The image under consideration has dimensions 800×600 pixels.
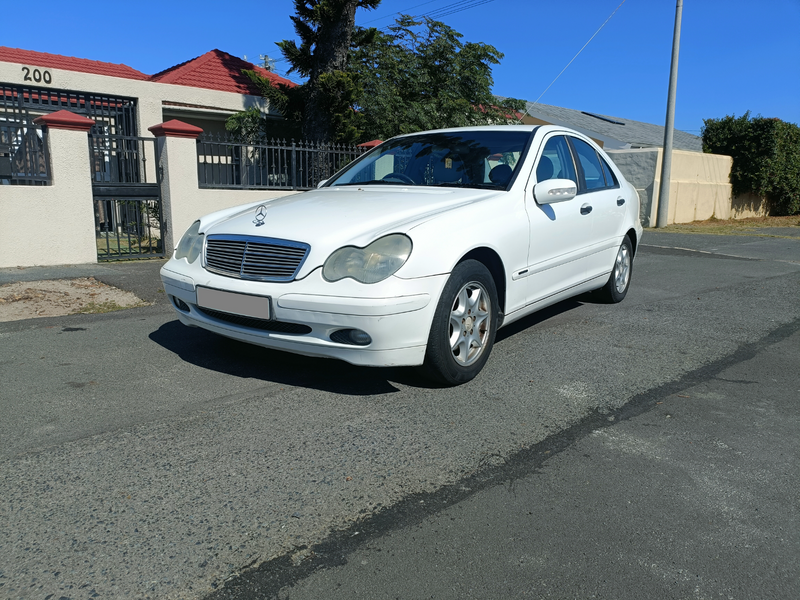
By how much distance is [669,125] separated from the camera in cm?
1750

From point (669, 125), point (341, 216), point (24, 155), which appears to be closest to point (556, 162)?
point (341, 216)

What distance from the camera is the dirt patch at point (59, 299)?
597 centimetres

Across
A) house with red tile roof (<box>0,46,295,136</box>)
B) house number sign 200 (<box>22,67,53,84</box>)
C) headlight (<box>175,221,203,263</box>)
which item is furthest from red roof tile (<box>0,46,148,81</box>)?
headlight (<box>175,221,203,263</box>)

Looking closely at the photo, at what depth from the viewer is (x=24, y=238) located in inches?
336

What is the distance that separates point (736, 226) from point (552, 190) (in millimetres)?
17567

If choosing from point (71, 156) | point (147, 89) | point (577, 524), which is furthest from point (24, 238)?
point (577, 524)

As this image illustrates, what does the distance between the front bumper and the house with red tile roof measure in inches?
353

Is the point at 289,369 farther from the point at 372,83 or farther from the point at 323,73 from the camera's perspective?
the point at 372,83

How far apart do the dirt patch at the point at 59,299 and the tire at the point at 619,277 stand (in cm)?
456

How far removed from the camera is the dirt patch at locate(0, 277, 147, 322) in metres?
5.97

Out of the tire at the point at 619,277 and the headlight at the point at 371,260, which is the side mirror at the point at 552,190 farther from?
the tire at the point at 619,277

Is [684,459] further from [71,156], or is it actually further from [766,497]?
[71,156]

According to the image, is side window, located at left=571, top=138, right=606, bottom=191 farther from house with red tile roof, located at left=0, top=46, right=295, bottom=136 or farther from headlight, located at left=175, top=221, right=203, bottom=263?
house with red tile roof, located at left=0, top=46, right=295, bottom=136

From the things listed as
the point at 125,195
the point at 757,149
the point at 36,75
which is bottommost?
the point at 125,195
